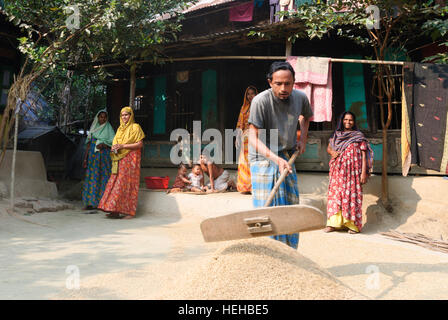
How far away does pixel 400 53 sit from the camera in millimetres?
6098

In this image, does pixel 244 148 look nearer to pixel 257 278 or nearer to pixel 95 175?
pixel 95 175

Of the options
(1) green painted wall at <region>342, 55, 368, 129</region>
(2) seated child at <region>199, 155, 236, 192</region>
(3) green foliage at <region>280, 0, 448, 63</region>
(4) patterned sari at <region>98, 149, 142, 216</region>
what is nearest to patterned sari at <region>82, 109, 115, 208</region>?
(4) patterned sari at <region>98, 149, 142, 216</region>

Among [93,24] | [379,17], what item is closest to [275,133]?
[379,17]

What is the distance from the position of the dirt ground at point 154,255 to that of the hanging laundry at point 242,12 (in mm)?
5566

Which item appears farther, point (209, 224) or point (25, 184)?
point (25, 184)

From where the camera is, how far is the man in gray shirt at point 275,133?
91.0 inches

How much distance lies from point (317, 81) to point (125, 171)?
3.33 m

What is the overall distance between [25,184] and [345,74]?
6.33 m

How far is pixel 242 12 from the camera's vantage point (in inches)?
345

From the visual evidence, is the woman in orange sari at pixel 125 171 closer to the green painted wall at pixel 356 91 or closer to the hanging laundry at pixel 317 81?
the hanging laundry at pixel 317 81

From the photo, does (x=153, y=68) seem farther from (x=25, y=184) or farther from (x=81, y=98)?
(x=81, y=98)

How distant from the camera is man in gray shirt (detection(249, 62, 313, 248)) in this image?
2.31 m

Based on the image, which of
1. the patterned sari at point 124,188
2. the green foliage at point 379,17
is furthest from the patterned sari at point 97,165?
the green foliage at point 379,17
